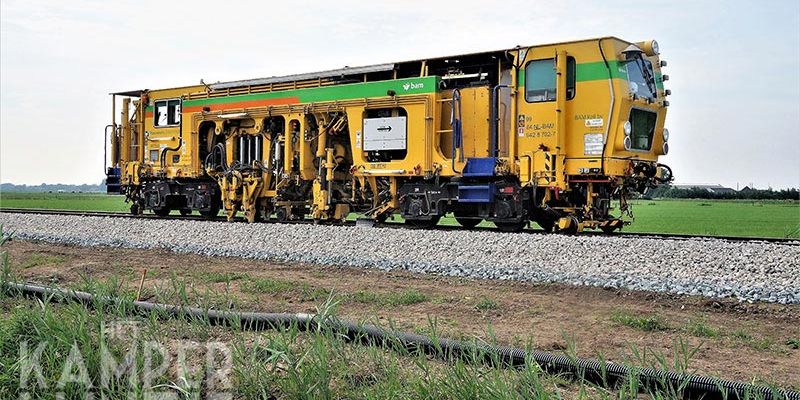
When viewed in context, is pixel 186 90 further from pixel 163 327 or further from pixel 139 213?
pixel 163 327

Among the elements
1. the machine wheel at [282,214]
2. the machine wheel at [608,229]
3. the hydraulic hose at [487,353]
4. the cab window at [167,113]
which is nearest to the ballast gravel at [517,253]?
the machine wheel at [608,229]

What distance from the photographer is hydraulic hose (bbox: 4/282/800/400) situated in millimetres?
3559

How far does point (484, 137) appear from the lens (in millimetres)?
14367

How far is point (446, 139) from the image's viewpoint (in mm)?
15000

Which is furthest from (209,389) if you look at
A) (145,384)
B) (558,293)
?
(558,293)

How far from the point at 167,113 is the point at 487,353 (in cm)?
1828

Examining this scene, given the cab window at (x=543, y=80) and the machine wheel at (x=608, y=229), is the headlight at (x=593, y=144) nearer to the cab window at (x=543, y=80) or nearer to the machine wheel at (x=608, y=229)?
the cab window at (x=543, y=80)

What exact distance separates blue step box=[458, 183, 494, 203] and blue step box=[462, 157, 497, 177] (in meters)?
0.25

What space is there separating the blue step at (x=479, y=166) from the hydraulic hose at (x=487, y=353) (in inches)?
364

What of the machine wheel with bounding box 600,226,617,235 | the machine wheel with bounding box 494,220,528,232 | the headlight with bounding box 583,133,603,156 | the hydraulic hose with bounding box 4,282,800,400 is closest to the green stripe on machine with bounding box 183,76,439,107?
the machine wheel with bounding box 494,220,528,232

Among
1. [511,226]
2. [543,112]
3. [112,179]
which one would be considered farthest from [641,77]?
[112,179]

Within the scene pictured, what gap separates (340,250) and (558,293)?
4.29m

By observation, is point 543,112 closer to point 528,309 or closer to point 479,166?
point 479,166

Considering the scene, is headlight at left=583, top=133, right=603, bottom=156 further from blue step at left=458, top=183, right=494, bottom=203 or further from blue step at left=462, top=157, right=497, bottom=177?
blue step at left=458, top=183, right=494, bottom=203
